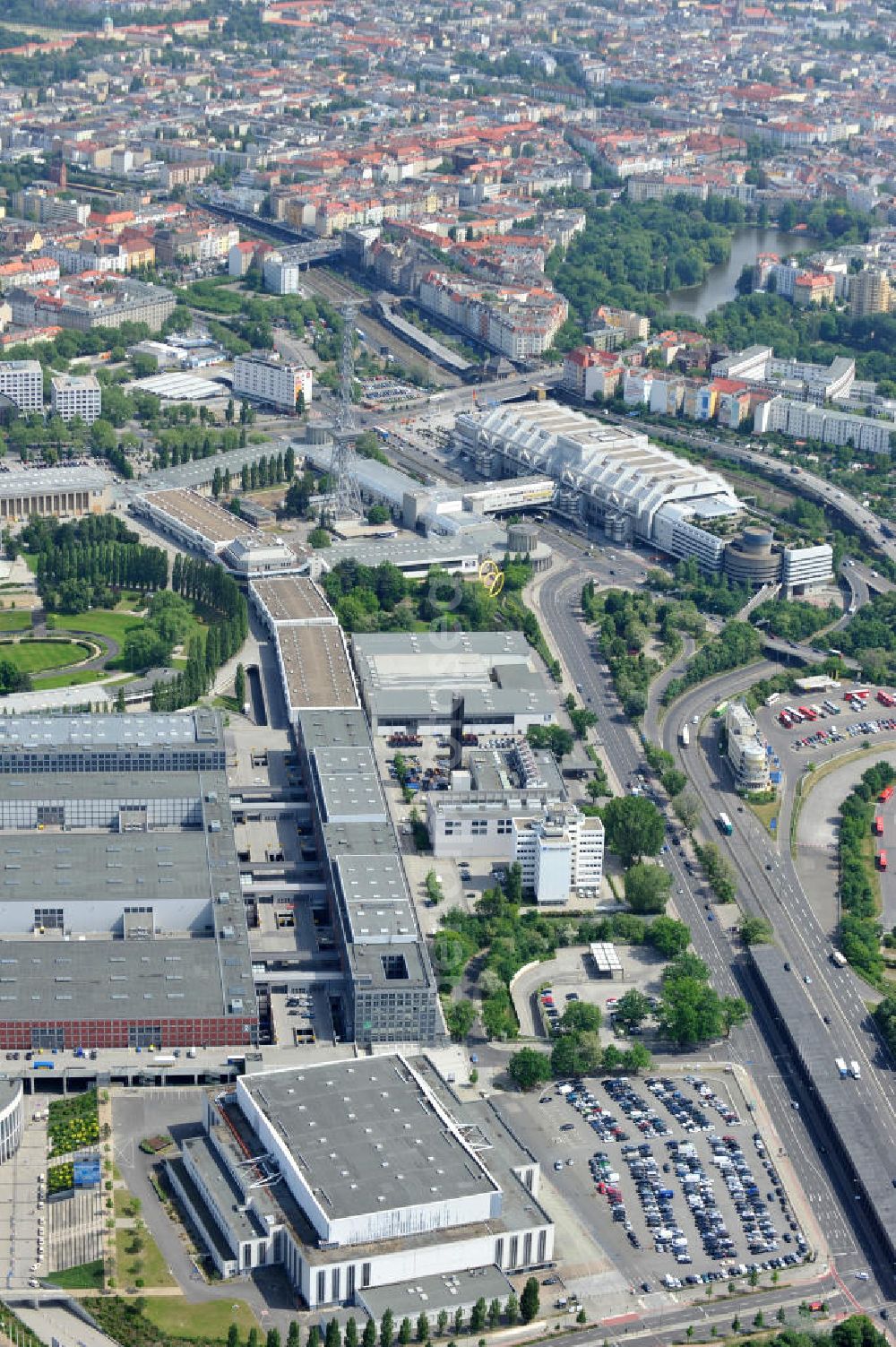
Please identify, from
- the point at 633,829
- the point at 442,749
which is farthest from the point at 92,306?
the point at 633,829

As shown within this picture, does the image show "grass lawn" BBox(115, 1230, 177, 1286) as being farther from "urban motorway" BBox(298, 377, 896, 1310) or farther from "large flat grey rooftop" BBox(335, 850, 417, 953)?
"urban motorway" BBox(298, 377, 896, 1310)

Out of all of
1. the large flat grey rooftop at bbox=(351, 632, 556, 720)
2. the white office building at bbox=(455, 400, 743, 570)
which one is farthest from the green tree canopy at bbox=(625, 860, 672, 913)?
the white office building at bbox=(455, 400, 743, 570)

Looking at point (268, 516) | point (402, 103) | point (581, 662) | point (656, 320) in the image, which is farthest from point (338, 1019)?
point (402, 103)

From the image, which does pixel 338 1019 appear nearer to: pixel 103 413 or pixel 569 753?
pixel 569 753

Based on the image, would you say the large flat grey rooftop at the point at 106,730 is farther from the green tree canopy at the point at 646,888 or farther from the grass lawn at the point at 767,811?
Answer: the grass lawn at the point at 767,811

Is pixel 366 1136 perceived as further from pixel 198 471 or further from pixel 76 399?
pixel 76 399

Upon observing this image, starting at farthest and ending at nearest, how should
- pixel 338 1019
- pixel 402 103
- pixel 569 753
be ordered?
pixel 402 103 < pixel 569 753 < pixel 338 1019
